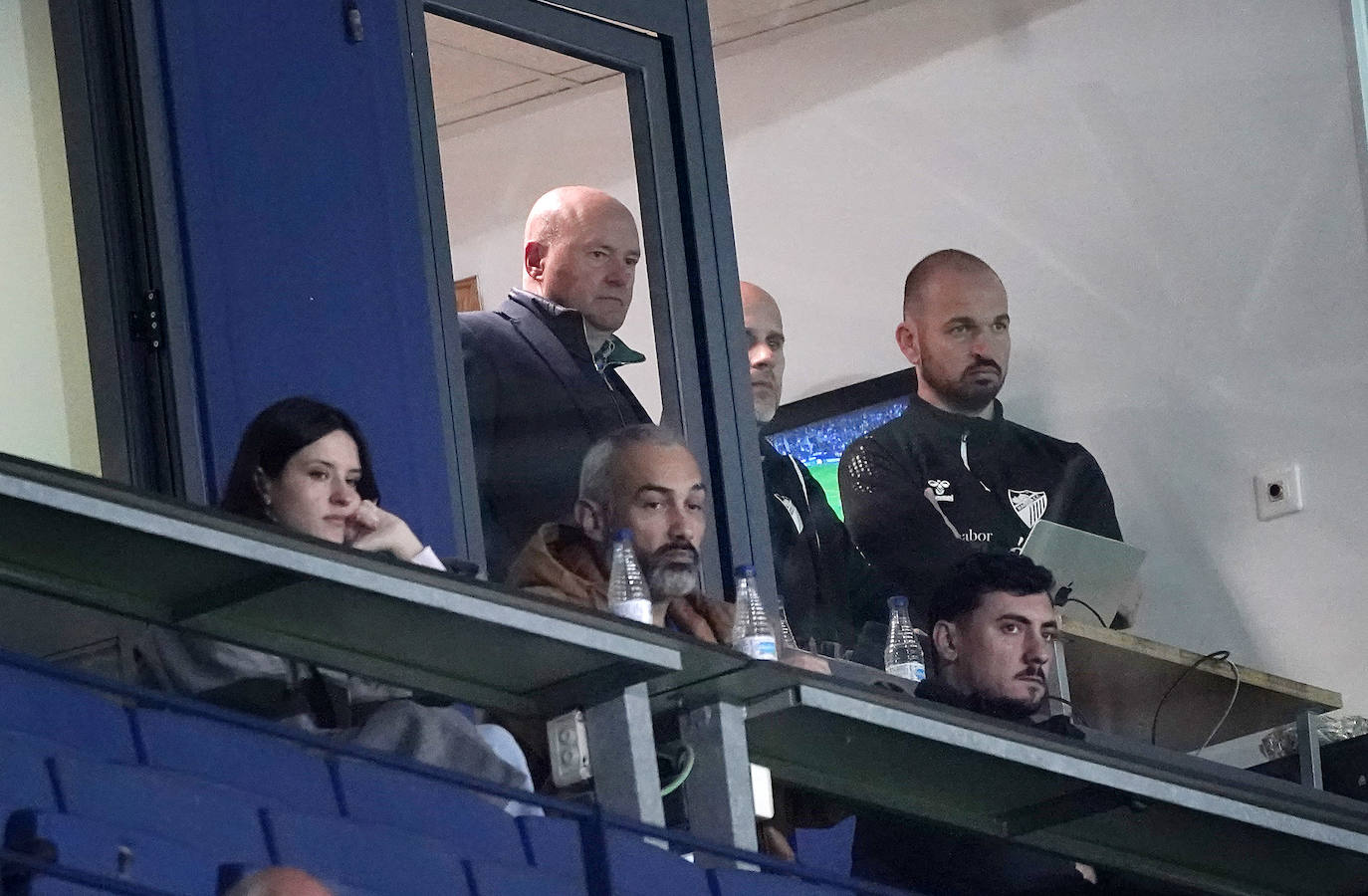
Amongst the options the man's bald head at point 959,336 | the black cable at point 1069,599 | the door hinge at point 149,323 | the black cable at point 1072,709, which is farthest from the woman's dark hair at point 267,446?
the man's bald head at point 959,336

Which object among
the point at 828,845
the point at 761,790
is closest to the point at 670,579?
the point at 828,845

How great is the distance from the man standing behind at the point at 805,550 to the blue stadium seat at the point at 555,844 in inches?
83.6

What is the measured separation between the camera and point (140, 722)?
86.1 inches

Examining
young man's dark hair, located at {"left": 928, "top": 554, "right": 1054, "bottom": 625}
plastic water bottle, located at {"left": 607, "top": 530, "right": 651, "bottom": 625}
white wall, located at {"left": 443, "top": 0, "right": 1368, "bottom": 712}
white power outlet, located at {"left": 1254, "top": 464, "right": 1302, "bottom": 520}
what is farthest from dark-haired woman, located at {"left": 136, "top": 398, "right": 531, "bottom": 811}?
white power outlet, located at {"left": 1254, "top": 464, "right": 1302, "bottom": 520}

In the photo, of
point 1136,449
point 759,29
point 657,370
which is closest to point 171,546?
point 657,370

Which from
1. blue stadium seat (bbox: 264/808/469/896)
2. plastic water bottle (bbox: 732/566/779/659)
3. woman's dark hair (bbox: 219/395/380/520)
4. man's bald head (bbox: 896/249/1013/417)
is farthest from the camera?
man's bald head (bbox: 896/249/1013/417)

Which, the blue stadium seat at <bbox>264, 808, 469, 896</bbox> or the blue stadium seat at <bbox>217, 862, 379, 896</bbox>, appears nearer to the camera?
the blue stadium seat at <bbox>217, 862, 379, 896</bbox>

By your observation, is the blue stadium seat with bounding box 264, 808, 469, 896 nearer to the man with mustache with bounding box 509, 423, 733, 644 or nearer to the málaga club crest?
the man with mustache with bounding box 509, 423, 733, 644

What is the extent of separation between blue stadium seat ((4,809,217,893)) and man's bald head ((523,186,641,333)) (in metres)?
2.04

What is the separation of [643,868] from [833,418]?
9.77 feet

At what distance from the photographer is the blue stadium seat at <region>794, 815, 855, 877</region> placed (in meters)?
3.66

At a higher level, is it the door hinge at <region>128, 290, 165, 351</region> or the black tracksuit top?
the door hinge at <region>128, 290, 165, 351</region>

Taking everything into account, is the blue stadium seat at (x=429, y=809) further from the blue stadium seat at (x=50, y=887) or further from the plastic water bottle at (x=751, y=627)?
the plastic water bottle at (x=751, y=627)

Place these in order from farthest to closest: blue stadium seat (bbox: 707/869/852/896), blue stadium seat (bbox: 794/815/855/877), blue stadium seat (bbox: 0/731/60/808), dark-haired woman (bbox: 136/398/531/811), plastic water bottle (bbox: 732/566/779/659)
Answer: blue stadium seat (bbox: 794/815/855/877) < plastic water bottle (bbox: 732/566/779/659) < dark-haired woman (bbox: 136/398/531/811) < blue stadium seat (bbox: 707/869/852/896) < blue stadium seat (bbox: 0/731/60/808)
